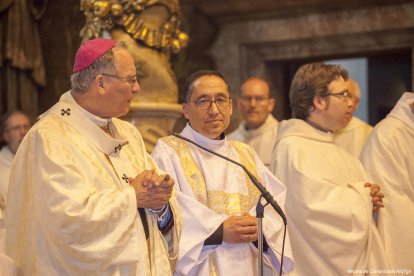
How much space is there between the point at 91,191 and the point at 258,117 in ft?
13.6

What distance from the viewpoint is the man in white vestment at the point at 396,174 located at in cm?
608

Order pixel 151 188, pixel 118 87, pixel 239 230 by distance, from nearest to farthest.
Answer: pixel 151 188 < pixel 118 87 < pixel 239 230

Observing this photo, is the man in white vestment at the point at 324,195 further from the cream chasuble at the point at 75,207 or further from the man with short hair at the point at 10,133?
the man with short hair at the point at 10,133

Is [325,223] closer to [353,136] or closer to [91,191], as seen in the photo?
[91,191]

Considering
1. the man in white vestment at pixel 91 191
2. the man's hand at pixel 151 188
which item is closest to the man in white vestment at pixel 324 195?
the man in white vestment at pixel 91 191

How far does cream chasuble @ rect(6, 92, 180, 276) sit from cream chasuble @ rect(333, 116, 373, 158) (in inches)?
157

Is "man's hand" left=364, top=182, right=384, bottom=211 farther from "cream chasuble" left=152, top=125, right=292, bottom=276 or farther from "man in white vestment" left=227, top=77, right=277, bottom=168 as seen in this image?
"man in white vestment" left=227, top=77, right=277, bottom=168

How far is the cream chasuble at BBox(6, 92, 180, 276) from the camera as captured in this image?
13.1ft

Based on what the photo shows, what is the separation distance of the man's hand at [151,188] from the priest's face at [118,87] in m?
0.38

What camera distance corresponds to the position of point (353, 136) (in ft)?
26.7

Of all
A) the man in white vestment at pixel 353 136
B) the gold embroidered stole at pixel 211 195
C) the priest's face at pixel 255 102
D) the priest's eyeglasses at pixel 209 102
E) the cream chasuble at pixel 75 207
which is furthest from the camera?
the man in white vestment at pixel 353 136

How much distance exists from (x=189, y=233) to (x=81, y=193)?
3.19 ft

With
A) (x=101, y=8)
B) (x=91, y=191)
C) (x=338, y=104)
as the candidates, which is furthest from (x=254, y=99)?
(x=91, y=191)

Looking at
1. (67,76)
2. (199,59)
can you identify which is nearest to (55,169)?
(67,76)
